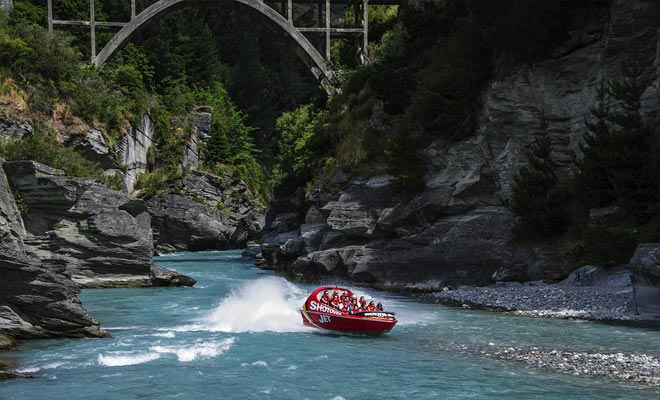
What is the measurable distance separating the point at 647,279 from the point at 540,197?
9.95 meters

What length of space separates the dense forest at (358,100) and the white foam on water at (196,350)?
15.3 meters

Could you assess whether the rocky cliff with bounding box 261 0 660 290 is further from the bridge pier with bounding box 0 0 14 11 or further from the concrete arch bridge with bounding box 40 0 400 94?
the bridge pier with bounding box 0 0 14 11

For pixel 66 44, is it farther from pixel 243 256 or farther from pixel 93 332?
pixel 93 332

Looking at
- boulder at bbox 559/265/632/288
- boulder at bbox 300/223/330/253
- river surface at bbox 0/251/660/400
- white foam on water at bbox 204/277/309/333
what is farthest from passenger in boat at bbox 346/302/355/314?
boulder at bbox 300/223/330/253

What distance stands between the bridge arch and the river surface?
35.6 m

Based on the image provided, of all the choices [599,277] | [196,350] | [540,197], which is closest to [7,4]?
[540,197]

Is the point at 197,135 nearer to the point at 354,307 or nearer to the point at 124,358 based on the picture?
the point at 354,307

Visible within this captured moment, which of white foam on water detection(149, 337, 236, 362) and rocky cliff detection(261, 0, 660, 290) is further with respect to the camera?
rocky cliff detection(261, 0, 660, 290)

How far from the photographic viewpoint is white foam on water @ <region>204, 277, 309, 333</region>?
83.6 ft

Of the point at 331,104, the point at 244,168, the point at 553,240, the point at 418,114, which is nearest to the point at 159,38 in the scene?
the point at 244,168

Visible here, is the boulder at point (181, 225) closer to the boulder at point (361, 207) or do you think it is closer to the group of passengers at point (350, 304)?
the boulder at point (361, 207)

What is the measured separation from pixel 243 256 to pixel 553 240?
29980 mm

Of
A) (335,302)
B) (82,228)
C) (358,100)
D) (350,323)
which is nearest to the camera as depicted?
(350,323)

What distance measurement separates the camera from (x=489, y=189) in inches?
1433
